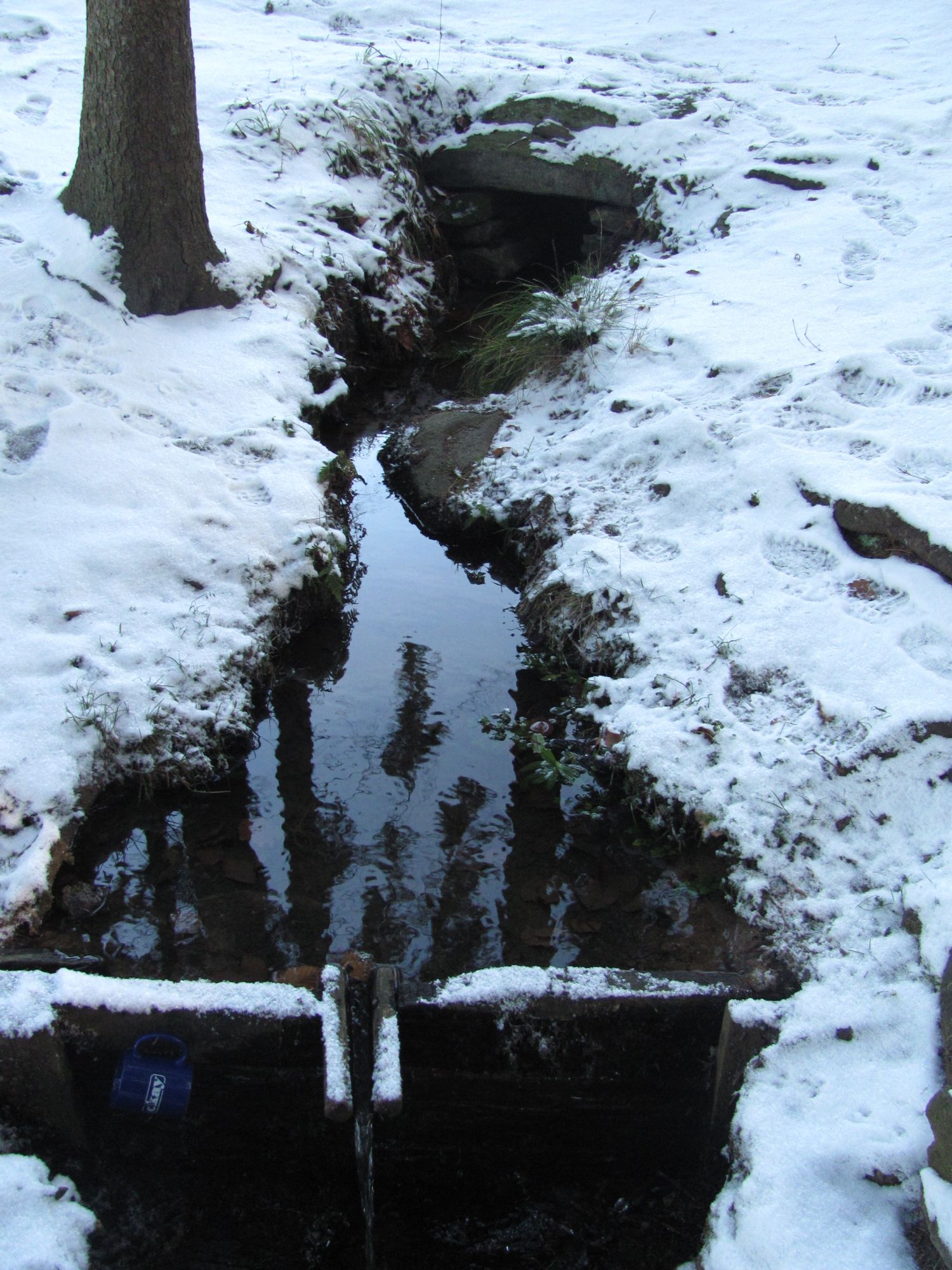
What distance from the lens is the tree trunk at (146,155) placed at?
4.33m

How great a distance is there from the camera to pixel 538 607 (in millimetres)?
4234

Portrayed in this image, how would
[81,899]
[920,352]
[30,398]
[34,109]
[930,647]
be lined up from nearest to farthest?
1. [81,899]
2. [930,647]
3. [30,398]
4. [920,352]
5. [34,109]

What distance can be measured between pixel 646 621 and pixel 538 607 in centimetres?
64

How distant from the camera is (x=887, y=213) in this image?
5.80 m

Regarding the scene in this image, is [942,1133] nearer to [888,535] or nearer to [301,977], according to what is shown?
[301,977]

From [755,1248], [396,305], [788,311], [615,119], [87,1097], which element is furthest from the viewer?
[615,119]

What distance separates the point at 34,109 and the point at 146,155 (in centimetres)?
263

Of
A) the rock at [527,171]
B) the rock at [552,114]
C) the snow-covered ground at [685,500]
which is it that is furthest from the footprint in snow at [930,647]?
the rock at [552,114]

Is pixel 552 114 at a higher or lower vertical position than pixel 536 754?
higher

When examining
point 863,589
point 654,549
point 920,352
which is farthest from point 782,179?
point 863,589

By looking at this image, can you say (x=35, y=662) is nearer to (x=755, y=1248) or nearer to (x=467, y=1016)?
(x=467, y=1016)

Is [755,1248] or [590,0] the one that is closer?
[755,1248]

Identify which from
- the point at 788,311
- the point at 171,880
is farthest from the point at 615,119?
the point at 171,880

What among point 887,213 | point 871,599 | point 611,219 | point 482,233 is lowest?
point 871,599
